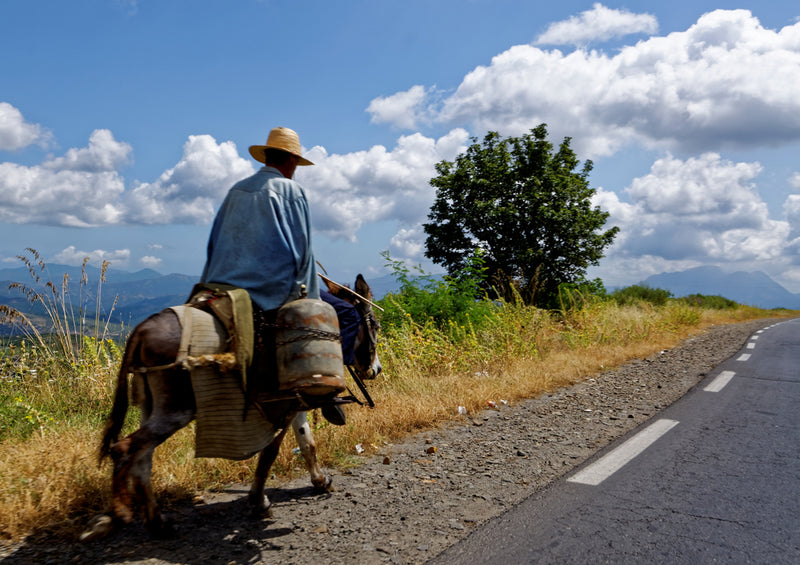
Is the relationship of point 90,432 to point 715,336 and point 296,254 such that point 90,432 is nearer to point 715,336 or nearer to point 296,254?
point 296,254

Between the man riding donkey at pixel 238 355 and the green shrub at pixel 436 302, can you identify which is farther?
the green shrub at pixel 436 302

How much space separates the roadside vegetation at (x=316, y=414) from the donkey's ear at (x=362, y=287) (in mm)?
1571

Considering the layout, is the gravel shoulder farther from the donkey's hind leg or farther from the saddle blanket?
the saddle blanket

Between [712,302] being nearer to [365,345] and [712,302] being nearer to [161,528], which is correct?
[365,345]

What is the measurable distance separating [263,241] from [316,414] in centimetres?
234

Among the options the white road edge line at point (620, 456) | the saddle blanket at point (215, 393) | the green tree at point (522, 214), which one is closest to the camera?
the saddle blanket at point (215, 393)

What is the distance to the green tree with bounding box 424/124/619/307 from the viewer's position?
68.6ft

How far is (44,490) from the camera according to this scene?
11.2 ft

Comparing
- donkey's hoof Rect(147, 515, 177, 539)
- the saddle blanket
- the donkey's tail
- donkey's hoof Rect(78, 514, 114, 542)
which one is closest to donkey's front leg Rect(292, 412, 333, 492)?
the saddle blanket

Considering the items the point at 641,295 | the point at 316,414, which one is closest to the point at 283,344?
the point at 316,414

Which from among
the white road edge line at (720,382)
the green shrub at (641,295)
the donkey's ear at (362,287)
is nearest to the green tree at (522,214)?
the green shrub at (641,295)

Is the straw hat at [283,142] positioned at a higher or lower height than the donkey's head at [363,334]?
higher

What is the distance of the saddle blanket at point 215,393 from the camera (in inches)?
116

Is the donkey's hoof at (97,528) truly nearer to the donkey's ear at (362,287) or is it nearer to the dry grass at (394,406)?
the dry grass at (394,406)
